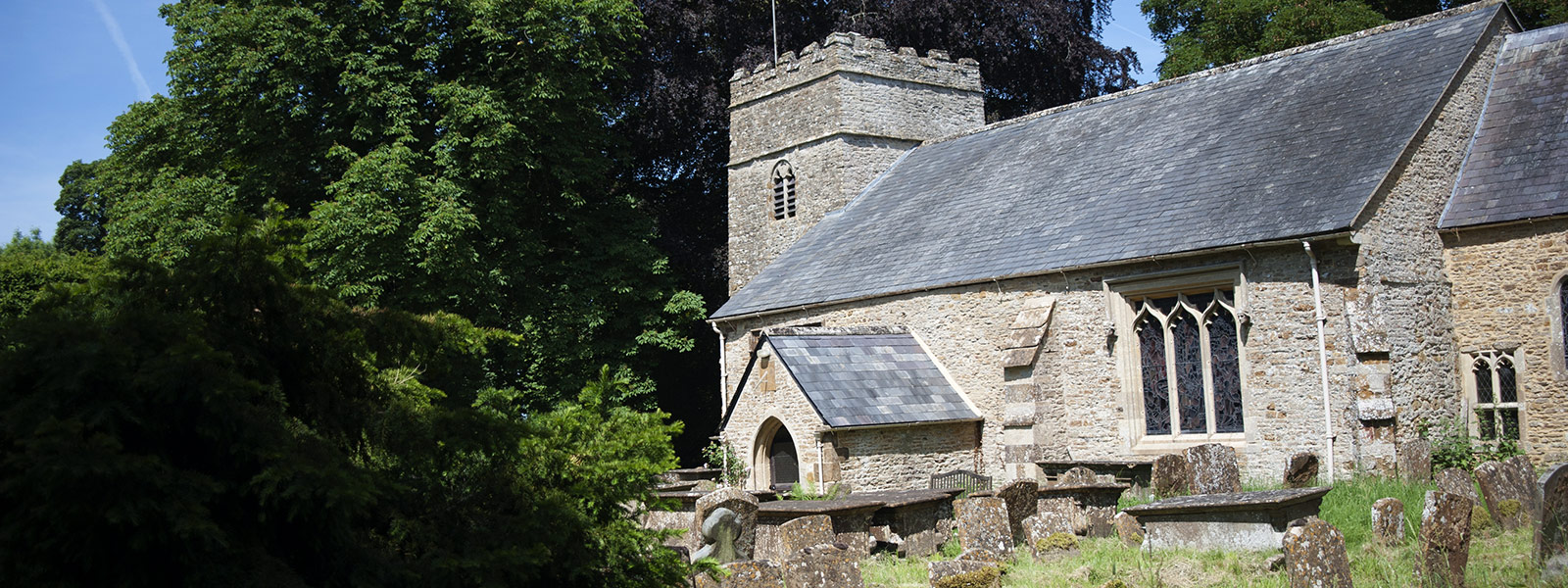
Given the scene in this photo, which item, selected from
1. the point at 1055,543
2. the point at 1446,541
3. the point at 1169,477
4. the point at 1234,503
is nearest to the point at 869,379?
the point at 1169,477

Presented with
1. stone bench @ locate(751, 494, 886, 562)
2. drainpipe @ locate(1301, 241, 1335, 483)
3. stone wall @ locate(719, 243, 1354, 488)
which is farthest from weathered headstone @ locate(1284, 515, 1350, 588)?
stone wall @ locate(719, 243, 1354, 488)

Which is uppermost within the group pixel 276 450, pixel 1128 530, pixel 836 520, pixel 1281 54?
pixel 1281 54

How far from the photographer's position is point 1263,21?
24.1 meters

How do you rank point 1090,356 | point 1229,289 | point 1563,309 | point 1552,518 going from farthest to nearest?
point 1090,356
point 1229,289
point 1563,309
point 1552,518

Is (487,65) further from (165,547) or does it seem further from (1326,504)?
(165,547)

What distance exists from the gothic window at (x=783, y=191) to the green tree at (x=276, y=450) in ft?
63.6

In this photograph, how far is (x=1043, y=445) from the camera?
56.0 feet

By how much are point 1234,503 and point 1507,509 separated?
228cm

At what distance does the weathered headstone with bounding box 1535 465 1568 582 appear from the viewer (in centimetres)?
758

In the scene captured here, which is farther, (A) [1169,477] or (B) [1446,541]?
(A) [1169,477]

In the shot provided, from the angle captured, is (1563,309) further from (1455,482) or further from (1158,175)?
(1455,482)

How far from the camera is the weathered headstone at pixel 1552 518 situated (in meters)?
7.58

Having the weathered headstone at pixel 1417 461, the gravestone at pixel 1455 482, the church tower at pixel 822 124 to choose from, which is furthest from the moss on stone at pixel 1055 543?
the church tower at pixel 822 124

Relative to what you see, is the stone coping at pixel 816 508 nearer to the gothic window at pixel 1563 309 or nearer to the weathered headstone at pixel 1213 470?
the weathered headstone at pixel 1213 470
